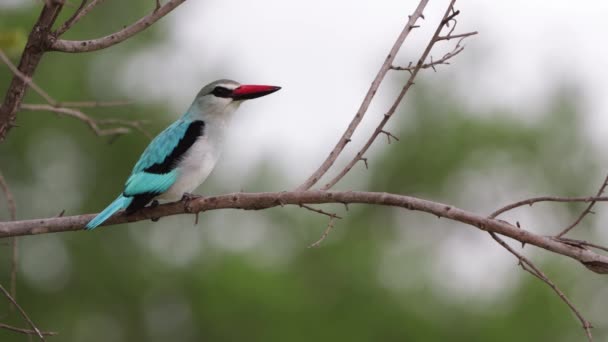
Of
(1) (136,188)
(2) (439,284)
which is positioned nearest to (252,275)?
(2) (439,284)

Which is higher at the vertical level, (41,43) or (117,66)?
(41,43)

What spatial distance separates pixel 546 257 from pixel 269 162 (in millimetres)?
6152

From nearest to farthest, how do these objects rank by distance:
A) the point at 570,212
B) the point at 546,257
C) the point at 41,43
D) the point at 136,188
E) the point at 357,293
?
the point at 41,43 → the point at 136,188 → the point at 546,257 → the point at 357,293 → the point at 570,212

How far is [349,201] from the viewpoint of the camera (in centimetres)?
477

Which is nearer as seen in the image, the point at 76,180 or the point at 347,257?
the point at 347,257

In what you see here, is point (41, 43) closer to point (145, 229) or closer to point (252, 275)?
point (252, 275)

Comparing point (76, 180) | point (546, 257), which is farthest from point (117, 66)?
point (546, 257)

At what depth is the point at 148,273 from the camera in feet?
82.9

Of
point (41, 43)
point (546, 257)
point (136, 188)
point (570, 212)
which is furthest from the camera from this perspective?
point (570, 212)

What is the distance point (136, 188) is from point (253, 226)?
1833cm

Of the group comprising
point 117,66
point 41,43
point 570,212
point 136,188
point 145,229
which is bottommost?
point 145,229

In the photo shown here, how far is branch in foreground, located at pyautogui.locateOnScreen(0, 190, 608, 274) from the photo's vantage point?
4605mm

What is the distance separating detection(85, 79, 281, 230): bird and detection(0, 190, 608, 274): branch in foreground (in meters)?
0.39

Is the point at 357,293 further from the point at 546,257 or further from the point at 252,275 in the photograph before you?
the point at 546,257
